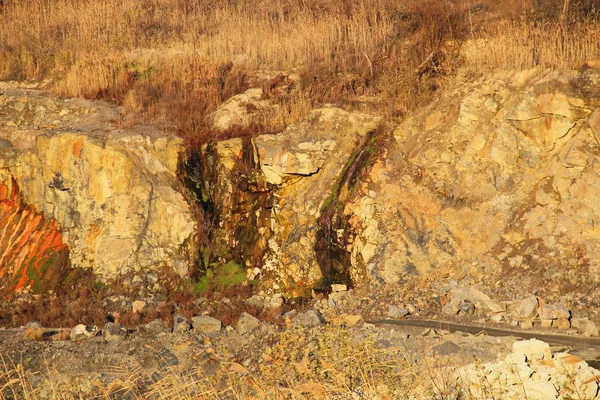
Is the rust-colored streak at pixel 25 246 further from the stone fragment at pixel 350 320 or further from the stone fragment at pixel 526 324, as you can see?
the stone fragment at pixel 526 324

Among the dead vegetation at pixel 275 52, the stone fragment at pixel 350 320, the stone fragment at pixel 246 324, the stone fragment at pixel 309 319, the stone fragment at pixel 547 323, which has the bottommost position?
the stone fragment at pixel 246 324

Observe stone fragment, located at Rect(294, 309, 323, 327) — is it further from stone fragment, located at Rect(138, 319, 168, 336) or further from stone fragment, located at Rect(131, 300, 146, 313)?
stone fragment, located at Rect(131, 300, 146, 313)

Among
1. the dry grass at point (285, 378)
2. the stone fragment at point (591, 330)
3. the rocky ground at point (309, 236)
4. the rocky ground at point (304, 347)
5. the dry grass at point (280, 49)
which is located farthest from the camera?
the dry grass at point (280, 49)

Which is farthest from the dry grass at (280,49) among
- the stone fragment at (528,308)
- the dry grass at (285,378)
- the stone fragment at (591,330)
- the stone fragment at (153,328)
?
the dry grass at (285,378)

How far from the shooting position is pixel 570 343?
9.32 m

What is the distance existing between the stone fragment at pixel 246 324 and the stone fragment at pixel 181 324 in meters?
0.82

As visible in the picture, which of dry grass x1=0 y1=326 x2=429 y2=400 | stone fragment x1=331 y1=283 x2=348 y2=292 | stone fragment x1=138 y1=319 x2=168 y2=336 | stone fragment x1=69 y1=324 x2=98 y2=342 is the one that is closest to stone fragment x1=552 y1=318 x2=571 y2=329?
dry grass x1=0 y1=326 x2=429 y2=400

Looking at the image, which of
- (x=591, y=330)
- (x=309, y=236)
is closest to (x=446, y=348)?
(x=591, y=330)

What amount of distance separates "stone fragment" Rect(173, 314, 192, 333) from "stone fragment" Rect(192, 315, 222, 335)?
0.13 meters

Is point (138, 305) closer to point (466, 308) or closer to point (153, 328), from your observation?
point (153, 328)

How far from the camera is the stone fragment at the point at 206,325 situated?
37.2ft

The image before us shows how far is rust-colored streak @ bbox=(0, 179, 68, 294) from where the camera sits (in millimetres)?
14165

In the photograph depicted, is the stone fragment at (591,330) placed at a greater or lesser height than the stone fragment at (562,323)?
greater

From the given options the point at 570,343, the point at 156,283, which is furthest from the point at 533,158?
the point at 156,283
